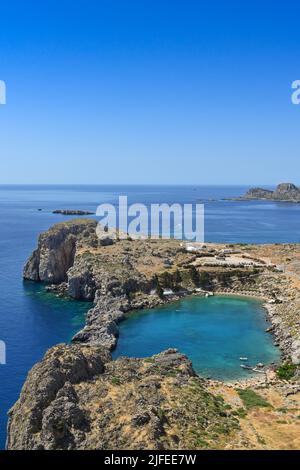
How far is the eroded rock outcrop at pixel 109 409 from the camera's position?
30.8m

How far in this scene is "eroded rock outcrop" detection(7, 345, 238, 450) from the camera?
101ft

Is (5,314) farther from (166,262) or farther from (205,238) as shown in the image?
(205,238)

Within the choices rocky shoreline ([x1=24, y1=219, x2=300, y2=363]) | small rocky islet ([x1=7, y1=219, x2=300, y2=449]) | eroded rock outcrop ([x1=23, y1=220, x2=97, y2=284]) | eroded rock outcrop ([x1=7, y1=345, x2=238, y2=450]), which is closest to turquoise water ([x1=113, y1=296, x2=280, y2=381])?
rocky shoreline ([x1=24, y1=219, x2=300, y2=363])

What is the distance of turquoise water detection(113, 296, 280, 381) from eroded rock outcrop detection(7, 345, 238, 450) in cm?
1610

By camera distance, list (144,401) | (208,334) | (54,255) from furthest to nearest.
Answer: (54,255) → (208,334) → (144,401)

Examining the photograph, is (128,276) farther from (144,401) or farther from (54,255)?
(144,401)

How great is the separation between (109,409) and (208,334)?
35264 mm

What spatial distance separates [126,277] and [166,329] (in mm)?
17850

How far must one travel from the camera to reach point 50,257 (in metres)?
99.8

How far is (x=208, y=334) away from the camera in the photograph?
220ft

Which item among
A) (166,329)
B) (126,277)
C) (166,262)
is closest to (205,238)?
(166,262)

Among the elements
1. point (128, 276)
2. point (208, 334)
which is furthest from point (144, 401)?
point (128, 276)

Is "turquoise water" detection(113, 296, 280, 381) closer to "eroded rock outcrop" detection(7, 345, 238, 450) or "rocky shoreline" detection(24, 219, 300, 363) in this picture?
"rocky shoreline" detection(24, 219, 300, 363)

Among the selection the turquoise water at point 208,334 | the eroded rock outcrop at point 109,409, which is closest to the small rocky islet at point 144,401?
the eroded rock outcrop at point 109,409
